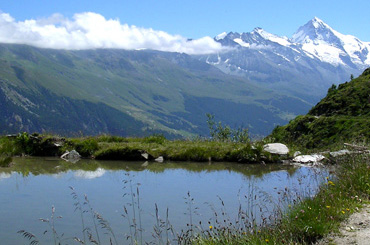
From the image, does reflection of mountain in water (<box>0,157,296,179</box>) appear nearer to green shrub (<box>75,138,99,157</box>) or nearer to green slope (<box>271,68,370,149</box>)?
green shrub (<box>75,138,99,157</box>)

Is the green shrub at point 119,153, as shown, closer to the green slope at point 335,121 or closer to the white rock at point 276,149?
the white rock at point 276,149

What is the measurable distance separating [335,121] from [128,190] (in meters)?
14.9

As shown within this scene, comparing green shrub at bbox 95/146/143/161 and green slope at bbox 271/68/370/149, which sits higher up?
green slope at bbox 271/68/370/149

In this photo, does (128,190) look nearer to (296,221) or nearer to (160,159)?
(296,221)

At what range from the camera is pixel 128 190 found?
15.3 m

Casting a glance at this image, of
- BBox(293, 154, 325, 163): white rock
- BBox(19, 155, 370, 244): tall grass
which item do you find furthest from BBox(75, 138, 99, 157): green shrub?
BBox(19, 155, 370, 244): tall grass

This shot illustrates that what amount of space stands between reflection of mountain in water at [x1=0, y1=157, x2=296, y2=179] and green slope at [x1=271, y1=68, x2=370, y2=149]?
14.6 feet

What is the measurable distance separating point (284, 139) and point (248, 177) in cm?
1013

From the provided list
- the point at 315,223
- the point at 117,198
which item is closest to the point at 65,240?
the point at 117,198

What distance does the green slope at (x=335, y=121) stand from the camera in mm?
24008

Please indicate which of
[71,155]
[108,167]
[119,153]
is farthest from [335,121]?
[71,155]

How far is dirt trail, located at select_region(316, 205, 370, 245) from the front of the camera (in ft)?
25.5

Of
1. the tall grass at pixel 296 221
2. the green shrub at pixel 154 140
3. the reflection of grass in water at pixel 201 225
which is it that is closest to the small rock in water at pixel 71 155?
the green shrub at pixel 154 140

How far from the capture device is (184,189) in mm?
16000
